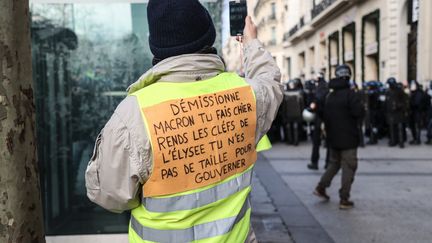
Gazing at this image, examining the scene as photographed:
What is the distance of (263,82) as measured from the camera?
1998 mm

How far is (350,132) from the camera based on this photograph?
6.04 metres

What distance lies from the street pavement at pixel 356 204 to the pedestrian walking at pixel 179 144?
10.1 ft

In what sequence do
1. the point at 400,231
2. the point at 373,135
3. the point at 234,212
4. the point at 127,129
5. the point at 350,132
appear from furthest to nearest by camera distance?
the point at 373,135, the point at 350,132, the point at 400,231, the point at 234,212, the point at 127,129

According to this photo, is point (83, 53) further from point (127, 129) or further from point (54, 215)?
point (127, 129)

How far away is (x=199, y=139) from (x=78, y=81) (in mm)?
2540

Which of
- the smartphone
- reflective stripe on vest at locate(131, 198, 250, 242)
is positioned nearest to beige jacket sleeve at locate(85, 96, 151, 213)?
reflective stripe on vest at locate(131, 198, 250, 242)

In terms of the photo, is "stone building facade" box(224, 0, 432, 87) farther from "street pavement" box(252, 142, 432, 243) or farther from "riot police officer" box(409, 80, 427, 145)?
"street pavement" box(252, 142, 432, 243)

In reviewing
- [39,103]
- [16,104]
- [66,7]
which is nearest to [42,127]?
[39,103]

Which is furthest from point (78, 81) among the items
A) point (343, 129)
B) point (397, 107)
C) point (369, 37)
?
point (369, 37)

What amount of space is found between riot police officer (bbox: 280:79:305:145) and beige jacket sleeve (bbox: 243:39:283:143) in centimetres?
1040

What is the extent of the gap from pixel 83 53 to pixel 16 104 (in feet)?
6.61

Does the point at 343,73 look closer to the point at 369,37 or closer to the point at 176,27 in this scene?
the point at 176,27

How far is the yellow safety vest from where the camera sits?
5.59 ft

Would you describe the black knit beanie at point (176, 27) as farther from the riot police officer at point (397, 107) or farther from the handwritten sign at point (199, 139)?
the riot police officer at point (397, 107)
